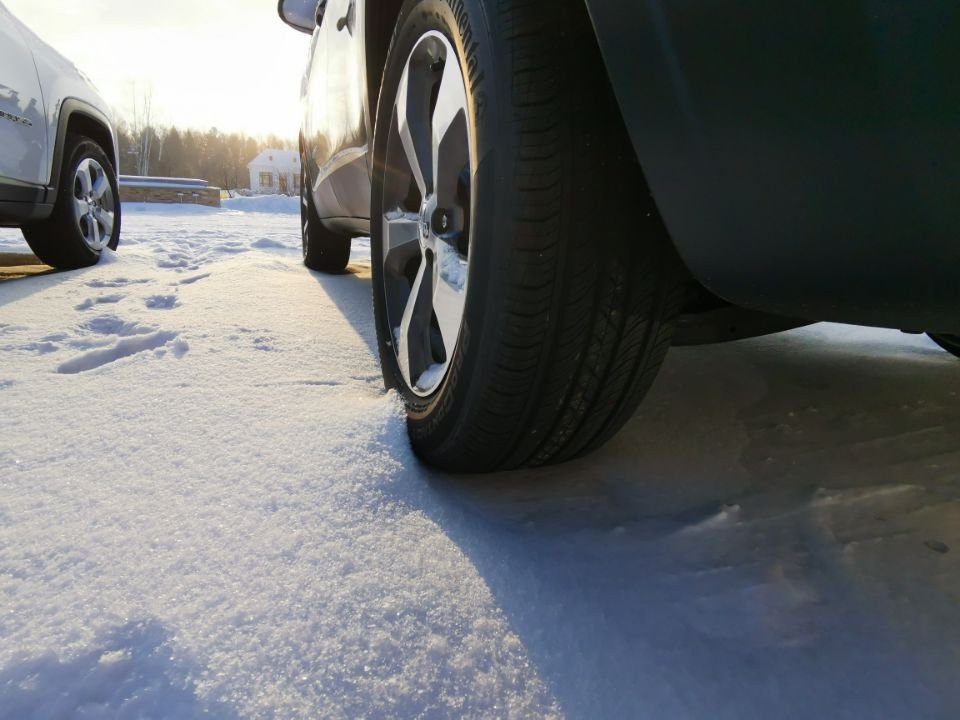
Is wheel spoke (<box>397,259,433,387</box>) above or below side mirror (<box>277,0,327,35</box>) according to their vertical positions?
below

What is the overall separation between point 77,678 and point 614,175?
2.67 ft

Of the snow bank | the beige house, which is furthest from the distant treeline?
the snow bank

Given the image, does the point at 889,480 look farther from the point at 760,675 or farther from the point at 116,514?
the point at 116,514

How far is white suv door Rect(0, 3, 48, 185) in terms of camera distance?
2570mm

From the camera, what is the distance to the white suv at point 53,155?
8.64 feet

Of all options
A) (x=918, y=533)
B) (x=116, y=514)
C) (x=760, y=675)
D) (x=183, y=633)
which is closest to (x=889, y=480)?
(x=918, y=533)

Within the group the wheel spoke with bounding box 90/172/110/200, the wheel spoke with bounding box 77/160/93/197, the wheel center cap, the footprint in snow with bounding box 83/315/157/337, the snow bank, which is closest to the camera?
the wheel center cap

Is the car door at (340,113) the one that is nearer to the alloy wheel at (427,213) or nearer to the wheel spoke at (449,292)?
the alloy wheel at (427,213)

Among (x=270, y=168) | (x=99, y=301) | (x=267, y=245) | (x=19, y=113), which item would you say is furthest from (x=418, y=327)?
(x=270, y=168)

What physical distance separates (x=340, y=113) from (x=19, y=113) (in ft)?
5.45

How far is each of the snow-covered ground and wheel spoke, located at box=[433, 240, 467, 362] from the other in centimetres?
22

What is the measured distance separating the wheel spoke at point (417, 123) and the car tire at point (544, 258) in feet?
0.65

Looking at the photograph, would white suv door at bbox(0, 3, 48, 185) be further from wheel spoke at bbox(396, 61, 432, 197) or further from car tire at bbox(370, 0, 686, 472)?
car tire at bbox(370, 0, 686, 472)

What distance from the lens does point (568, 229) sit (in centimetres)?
78
